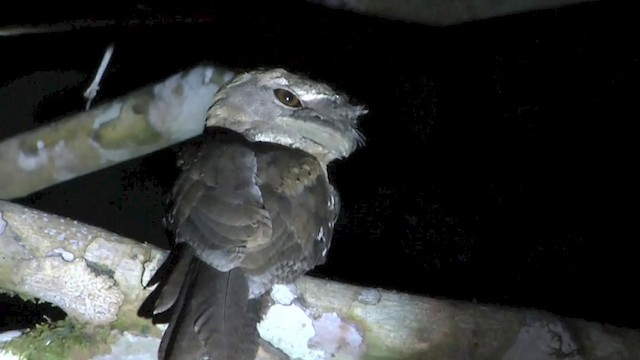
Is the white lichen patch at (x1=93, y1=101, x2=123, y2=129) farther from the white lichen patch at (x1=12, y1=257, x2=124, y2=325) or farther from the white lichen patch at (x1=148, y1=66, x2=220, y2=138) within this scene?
the white lichen patch at (x1=12, y1=257, x2=124, y2=325)

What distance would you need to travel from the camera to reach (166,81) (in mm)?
3217

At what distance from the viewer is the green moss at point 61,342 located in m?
2.01

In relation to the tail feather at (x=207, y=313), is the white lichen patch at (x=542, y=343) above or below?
above

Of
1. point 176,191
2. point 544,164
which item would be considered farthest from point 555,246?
point 176,191

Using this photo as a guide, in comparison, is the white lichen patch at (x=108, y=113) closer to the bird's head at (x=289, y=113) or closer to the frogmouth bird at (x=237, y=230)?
the bird's head at (x=289, y=113)

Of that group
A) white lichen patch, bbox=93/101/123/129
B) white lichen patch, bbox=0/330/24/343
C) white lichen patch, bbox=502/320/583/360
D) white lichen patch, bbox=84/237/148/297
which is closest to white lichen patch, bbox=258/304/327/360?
white lichen patch, bbox=84/237/148/297

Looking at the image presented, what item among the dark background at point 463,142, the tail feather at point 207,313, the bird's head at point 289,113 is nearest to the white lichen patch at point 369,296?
the tail feather at point 207,313

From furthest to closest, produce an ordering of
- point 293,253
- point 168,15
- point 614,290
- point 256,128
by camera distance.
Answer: point 614,290 < point 168,15 < point 256,128 < point 293,253

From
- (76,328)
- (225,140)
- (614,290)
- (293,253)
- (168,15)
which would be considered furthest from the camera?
(614,290)

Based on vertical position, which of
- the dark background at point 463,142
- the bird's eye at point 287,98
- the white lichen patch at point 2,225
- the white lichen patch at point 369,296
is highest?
the bird's eye at point 287,98

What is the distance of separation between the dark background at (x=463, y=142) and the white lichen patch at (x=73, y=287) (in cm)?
202

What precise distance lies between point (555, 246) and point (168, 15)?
250 cm

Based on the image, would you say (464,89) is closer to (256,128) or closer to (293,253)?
(256,128)

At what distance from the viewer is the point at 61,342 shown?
203 centimetres
